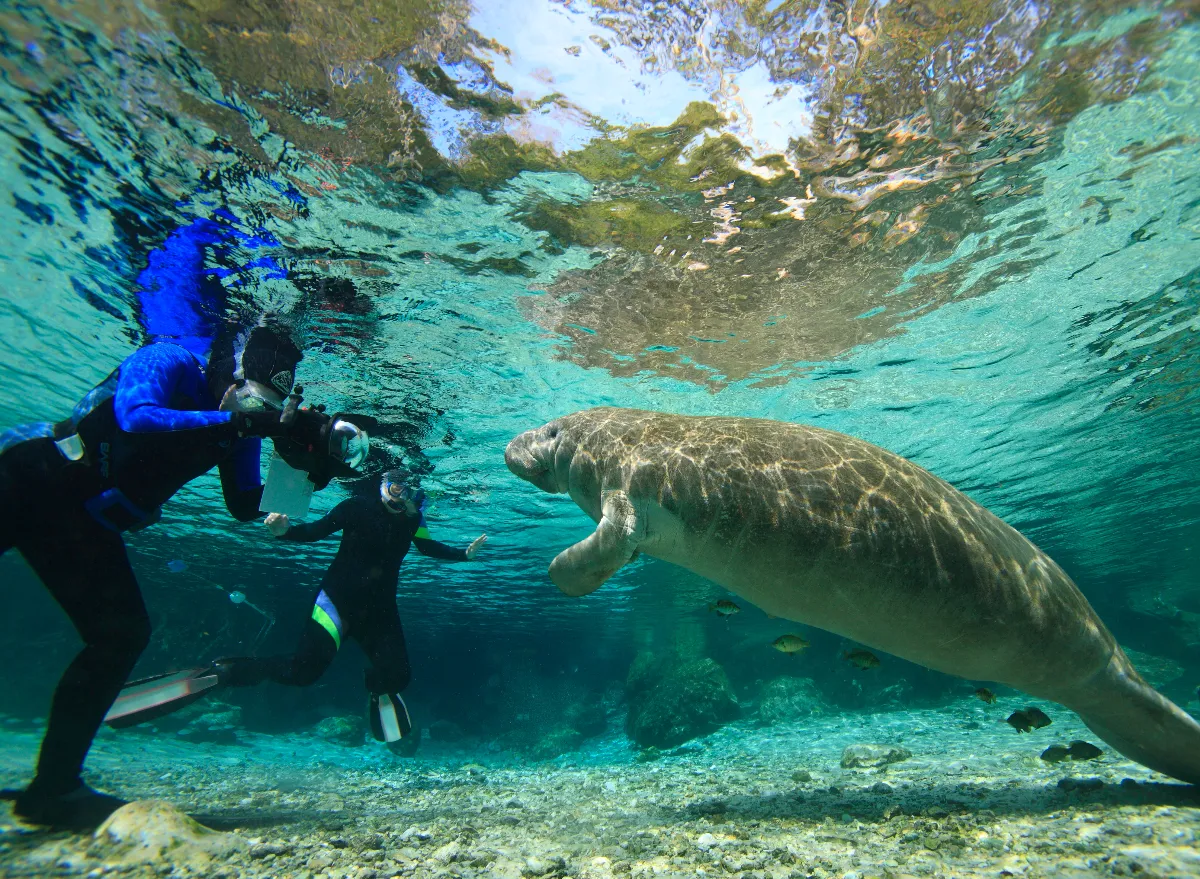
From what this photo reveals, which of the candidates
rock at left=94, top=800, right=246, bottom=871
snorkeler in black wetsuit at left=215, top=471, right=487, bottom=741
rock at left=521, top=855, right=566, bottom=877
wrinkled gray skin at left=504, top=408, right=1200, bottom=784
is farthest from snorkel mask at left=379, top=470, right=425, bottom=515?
rock at left=521, top=855, right=566, bottom=877

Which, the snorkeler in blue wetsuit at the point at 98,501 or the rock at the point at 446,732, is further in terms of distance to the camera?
the rock at the point at 446,732

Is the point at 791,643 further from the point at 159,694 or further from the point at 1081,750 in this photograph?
the point at 159,694

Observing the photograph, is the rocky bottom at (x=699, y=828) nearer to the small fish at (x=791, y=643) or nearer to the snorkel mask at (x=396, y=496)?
the small fish at (x=791, y=643)

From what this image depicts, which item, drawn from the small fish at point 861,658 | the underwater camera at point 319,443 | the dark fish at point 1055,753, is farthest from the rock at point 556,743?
the underwater camera at point 319,443

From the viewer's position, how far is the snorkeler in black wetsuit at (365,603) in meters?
5.94

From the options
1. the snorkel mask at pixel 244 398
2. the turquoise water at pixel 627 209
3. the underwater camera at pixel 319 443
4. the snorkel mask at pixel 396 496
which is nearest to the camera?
the underwater camera at pixel 319 443

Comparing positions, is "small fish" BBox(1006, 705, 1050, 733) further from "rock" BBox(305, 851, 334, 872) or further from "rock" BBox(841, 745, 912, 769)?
"rock" BBox(305, 851, 334, 872)

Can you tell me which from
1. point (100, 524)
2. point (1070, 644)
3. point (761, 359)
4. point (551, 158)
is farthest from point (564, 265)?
point (1070, 644)

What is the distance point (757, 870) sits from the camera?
8.47ft

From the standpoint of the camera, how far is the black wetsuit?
5996 millimetres

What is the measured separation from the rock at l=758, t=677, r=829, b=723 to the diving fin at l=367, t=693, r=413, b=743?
672 inches

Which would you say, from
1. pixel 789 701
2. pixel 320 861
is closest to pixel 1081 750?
pixel 320 861

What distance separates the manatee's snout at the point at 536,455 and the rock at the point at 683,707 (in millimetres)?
15203

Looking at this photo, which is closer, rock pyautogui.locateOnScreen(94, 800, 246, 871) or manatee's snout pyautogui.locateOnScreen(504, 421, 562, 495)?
rock pyautogui.locateOnScreen(94, 800, 246, 871)
